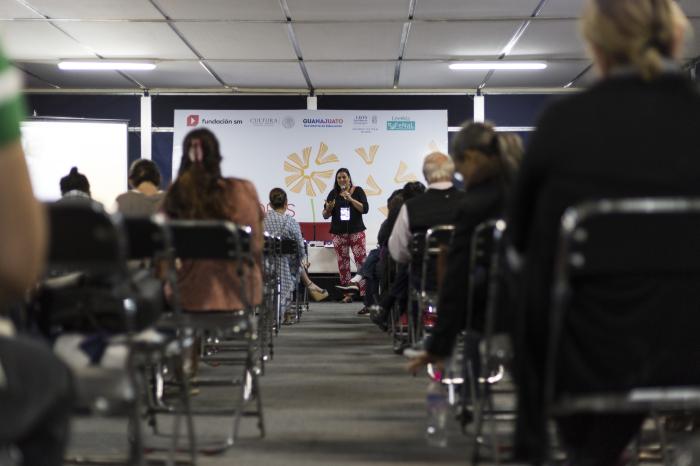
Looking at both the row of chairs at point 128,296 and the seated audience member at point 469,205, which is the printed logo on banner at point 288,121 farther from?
the seated audience member at point 469,205

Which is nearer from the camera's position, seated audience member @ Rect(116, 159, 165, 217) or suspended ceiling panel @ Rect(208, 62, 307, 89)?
seated audience member @ Rect(116, 159, 165, 217)

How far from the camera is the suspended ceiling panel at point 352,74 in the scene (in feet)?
36.0

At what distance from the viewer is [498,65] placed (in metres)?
10.9

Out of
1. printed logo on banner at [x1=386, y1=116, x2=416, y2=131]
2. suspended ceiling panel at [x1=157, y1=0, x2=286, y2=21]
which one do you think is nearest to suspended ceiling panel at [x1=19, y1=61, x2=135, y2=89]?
suspended ceiling panel at [x1=157, y1=0, x2=286, y2=21]

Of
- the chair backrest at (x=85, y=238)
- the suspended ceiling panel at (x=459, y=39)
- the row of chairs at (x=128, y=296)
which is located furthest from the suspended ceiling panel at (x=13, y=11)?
the chair backrest at (x=85, y=238)

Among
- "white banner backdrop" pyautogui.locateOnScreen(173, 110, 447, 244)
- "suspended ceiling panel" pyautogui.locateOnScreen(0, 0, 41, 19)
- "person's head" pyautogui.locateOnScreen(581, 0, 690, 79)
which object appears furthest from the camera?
"white banner backdrop" pyautogui.locateOnScreen(173, 110, 447, 244)

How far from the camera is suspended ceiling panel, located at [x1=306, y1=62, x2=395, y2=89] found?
1098 centimetres

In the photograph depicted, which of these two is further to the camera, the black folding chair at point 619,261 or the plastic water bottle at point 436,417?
the plastic water bottle at point 436,417

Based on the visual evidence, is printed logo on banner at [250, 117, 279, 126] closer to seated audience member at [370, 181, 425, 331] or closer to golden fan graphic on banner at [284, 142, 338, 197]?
golden fan graphic on banner at [284, 142, 338, 197]

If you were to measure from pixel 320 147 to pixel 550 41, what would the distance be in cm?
380

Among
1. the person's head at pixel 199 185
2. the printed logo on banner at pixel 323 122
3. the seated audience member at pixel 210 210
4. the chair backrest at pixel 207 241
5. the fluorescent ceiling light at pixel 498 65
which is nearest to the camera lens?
the chair backrest at pixel 207 241

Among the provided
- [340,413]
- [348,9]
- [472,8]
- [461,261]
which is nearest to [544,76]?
[472,8]

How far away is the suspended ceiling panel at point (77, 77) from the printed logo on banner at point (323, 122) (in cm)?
246

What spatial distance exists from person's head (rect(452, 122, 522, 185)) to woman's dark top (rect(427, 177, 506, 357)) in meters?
0.04
